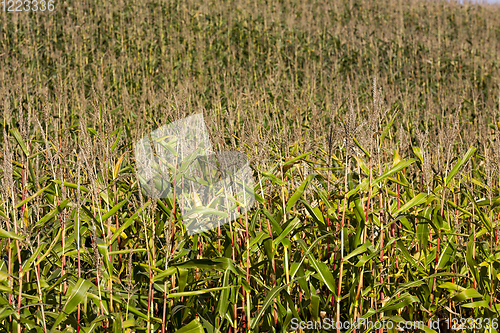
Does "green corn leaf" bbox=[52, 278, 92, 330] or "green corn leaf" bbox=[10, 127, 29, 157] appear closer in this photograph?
"green corn leaf" bbox=[52, 278, 92, 330]

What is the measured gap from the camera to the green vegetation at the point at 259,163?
2084 millimetres

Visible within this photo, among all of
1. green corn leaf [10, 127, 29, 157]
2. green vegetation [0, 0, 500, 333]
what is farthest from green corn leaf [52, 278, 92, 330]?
green corn leaf [10, 127, 29, 157]

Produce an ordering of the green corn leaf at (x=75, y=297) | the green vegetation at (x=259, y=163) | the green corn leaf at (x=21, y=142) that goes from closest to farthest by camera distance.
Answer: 1. the green corn leaf at (x=75, y=297)
2. the green vegetation at (x=259, y=163)
3. the green corn leaf at (x=21, y=142)

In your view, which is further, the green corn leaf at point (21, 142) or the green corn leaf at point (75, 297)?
the green corn leaf at point (21, 142)

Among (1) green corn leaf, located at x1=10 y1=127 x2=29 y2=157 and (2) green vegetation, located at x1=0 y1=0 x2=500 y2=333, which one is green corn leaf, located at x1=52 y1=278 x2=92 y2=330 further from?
(1) green corn leaf, located at x1=10 y1=127 x2=29 y2=157

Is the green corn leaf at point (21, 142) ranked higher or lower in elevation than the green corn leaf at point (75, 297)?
higher

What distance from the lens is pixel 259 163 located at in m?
2.93

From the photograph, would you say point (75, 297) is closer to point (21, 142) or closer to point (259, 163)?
point (21, 142)

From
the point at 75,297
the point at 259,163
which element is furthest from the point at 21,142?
the point at 259,163

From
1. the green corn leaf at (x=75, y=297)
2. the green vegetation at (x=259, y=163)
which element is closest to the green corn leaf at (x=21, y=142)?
the green vegetation at (x=259, y=163)

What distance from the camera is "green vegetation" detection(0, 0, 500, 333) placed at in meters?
2.08

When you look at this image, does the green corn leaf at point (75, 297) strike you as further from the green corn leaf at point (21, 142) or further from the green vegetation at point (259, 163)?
the green corn leaf at point (21, 142)

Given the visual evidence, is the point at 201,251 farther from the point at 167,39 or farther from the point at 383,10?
the point at 383,10

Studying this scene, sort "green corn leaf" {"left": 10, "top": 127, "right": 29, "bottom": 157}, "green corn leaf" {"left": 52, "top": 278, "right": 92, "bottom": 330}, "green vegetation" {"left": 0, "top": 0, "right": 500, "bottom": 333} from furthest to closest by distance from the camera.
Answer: "green corn leaf" {"left": 10, "top": 127, "right": 29, "bottom": 157}
"green vegetation" {"left": 0, "top": 0, "right": 500, "bottom": 333}
"green corn leaf" {"left": 52, "top": 278, "right": 92, "bottom": 330}
